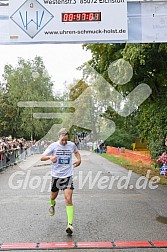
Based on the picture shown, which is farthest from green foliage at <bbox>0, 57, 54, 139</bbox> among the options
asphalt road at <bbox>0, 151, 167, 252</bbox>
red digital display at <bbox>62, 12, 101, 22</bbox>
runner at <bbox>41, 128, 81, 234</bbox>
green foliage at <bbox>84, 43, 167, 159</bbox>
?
runner at <bbox>41, 128, 81, 234</bbox>

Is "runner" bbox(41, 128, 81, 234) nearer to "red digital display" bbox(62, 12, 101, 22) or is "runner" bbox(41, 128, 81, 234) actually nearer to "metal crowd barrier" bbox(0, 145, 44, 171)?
"red digital display" bbox(62, 12, 101, 22)

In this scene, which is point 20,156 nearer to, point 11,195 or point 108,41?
point 11,195

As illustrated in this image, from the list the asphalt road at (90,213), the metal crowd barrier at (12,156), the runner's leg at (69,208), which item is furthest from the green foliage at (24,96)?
the runner's leg at (69,208)

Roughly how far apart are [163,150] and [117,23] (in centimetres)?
1014

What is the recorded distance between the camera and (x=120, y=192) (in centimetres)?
1275

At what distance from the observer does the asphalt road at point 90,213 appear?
718 cm

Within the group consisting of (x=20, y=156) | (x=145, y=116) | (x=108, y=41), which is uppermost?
(x=108, y=41)

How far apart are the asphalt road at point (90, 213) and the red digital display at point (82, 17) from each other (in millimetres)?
4051

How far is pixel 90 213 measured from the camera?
30.2 ft

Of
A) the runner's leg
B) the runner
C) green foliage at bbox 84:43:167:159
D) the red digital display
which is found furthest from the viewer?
green foliage at bbox 84:43:167:159

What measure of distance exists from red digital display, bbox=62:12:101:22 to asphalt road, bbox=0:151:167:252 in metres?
4.05

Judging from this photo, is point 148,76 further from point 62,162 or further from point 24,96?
point 24,96

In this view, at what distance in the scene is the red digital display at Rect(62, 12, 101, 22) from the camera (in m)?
9.50

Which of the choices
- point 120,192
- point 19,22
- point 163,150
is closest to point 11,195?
point 120,192
